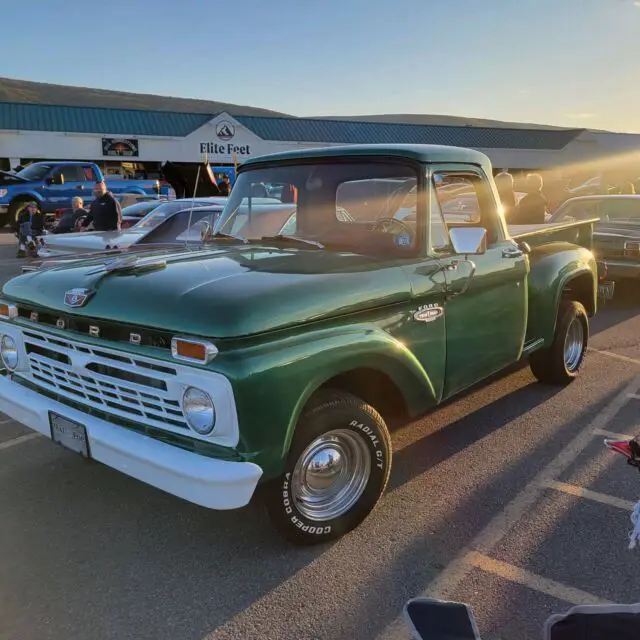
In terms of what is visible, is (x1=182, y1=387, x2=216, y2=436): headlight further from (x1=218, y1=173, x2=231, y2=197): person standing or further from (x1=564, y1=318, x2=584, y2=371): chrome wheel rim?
(x1=218, y1=173, x2=231, y2=197): person standing

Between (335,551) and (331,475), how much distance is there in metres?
0.37

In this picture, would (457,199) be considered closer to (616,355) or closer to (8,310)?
(8,310)

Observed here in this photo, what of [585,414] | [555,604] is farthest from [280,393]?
[585,414]

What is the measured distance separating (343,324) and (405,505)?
48.4 inches

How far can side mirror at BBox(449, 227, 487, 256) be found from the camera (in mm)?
3479

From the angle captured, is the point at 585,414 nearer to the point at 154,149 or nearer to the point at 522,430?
the point at 522,430

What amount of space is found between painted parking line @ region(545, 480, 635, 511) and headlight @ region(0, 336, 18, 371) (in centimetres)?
322

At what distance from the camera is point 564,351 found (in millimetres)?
5355

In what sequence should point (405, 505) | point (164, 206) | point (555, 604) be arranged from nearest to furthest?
point (555, 604)
point (405, 505)
point (164, 206)

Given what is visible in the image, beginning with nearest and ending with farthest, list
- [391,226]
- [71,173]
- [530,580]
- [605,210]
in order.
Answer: [530,580], [391,226], [605,210], [71,173]

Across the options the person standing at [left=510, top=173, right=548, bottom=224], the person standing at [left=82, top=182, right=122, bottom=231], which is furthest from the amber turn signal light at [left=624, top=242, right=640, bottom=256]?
the person standing at [left=82, top=182, right=122, bottom=231]

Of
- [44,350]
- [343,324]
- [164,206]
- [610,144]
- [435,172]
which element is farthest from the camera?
[610,144]

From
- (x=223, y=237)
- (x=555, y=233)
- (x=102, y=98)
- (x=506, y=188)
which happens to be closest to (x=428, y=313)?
(x=223, y=237)

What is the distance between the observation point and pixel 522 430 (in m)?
4.58
